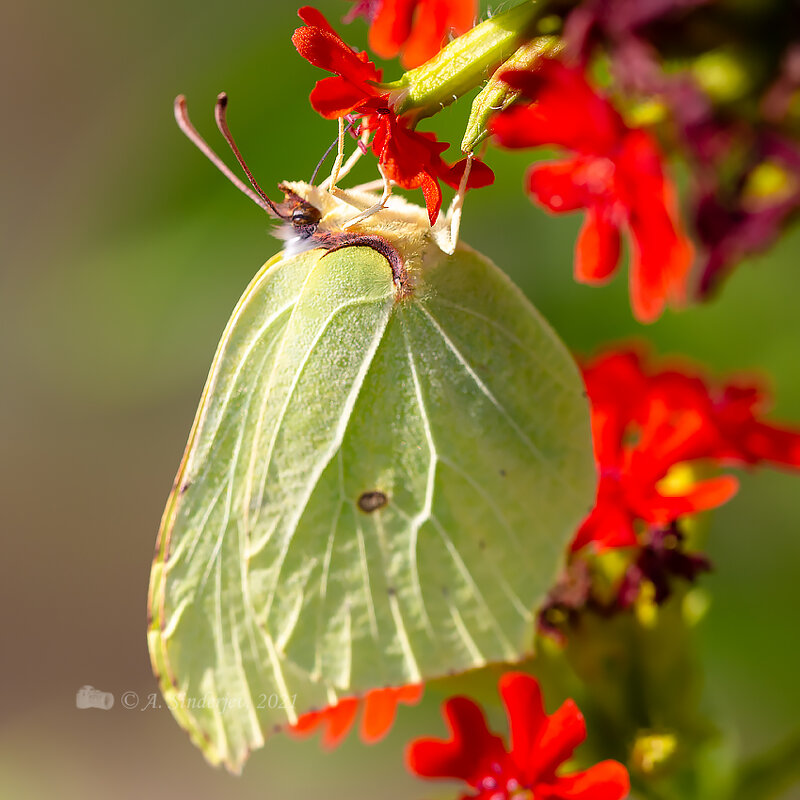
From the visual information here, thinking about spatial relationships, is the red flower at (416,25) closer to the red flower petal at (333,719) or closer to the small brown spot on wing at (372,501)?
the small brown spot on wing at (372,501)

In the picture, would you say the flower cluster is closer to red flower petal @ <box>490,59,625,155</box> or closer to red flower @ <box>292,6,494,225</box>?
red flower petal @ <box>490,59,625,155</box>

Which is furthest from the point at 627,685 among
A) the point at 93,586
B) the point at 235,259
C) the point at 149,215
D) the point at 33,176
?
the point at 33,176

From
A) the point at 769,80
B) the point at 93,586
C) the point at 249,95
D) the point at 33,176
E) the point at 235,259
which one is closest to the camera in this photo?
the point at 769,80

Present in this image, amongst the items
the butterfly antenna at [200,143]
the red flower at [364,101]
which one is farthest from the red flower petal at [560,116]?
the butterfly antenna at [200,143]

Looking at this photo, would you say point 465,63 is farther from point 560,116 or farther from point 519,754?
point 519,754

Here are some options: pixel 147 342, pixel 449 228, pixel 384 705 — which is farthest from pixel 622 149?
pixel 147 342

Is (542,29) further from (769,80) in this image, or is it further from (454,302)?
(454,302)

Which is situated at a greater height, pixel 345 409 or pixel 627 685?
pixel 345 409
